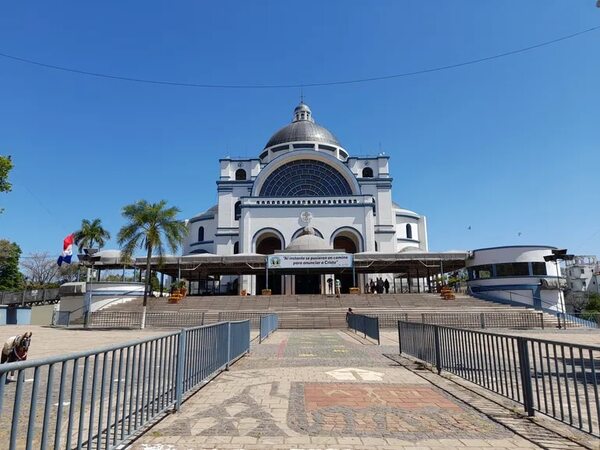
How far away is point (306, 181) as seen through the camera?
5134cm

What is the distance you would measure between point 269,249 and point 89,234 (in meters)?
Result: 20.6

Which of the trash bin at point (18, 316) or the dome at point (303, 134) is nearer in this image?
the trash bin at point (18, 316)

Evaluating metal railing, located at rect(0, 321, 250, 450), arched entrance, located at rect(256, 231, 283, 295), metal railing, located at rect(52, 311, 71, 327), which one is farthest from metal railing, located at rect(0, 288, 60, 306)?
metal railing, located at rect(0, 321, 250, 450)

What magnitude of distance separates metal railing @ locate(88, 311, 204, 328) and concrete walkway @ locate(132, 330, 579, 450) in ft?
52.3

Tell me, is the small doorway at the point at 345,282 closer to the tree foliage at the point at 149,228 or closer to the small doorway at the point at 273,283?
the small doorway at the point at 273,283

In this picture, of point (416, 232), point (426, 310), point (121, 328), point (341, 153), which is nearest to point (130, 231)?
point (121, 328)

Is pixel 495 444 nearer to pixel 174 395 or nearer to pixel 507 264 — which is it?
pixel 174 395

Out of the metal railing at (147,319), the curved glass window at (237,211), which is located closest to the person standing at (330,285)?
the curved glass window at (237,211)

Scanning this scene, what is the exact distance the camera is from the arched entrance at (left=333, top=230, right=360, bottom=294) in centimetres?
4528

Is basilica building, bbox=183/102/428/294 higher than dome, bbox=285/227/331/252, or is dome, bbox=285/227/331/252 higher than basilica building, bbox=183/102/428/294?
basilica building, bbox=183/102/428/294

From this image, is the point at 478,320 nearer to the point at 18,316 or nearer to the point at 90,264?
the point at 90,264

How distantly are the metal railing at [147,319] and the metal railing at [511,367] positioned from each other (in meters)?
16.1

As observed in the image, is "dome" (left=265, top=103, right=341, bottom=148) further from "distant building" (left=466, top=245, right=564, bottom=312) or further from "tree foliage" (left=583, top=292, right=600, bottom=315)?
"tree foliage" (left=583, top=292, right=600, bottom=315)

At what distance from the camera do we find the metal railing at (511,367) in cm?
479
